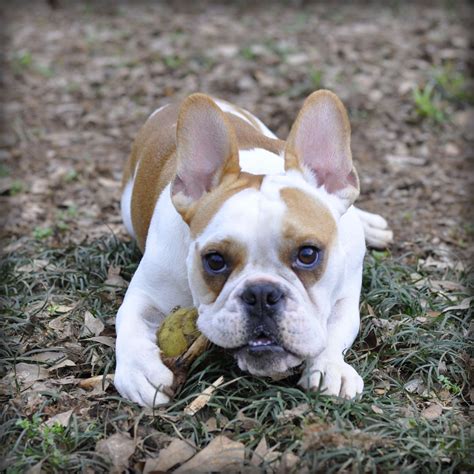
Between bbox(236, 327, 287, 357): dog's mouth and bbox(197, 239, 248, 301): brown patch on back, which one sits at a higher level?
bbox(197, 239, 248, 301): brown patch on back

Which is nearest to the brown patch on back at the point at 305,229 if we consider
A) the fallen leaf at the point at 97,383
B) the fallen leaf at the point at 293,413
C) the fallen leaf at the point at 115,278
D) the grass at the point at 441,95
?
the fallen leaf at the point at 293,413

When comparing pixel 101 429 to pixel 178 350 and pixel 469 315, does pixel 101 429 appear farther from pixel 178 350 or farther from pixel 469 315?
pixel 469 315

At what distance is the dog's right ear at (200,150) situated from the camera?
12.8 ft

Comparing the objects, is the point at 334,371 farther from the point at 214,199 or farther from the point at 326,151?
the point at 326,151

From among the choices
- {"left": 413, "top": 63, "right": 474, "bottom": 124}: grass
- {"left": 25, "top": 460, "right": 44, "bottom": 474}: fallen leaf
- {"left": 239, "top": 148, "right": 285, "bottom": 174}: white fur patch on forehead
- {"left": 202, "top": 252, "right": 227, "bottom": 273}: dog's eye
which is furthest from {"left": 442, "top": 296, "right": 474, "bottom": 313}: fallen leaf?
{"left": 413, "top": 63, "right": 474, "bottom": 124}: grass

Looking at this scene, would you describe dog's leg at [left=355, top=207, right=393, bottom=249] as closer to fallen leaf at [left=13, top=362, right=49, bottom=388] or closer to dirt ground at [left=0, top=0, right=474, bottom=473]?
dirt ground at [left=0, top=0, right=474, bottom=473]

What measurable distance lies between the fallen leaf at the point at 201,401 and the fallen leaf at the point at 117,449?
1.04ft

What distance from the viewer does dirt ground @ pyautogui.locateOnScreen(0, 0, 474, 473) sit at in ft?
11.8

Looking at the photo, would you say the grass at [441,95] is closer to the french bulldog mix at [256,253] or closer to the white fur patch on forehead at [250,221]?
the french bulldog mix at [256,253]

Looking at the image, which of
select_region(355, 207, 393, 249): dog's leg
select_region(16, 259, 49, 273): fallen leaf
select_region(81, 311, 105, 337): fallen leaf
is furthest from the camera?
select_region(355, 207, 393, 249): dog's leg

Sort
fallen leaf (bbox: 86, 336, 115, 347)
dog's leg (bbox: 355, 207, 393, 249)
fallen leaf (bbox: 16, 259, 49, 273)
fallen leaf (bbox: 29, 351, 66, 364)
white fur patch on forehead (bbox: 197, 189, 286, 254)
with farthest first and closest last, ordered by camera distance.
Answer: dog's leg (bbox: 355, 207, 393, 249) → fallen leaf (bbox: 16, 259, 49, 273) → fallen leaf (bbox: 86, 336, 115, 347) → fallen leaf (bbox: 29, 351, 66, 364) → white fur patch on forehead (bbox: 197, 189, 286, 254)

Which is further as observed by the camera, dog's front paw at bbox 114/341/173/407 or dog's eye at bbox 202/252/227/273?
dog's front paw at bbox 114/341/173/407

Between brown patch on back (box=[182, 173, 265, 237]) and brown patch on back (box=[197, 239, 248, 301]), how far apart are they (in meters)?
0.19

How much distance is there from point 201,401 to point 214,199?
3.23 feet
